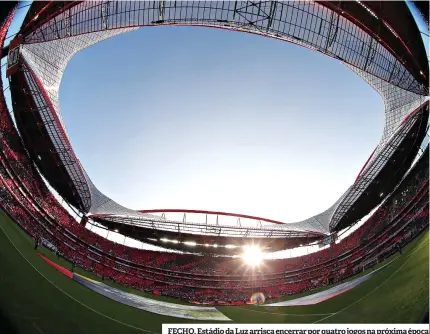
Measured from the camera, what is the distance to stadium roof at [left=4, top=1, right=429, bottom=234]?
19406 mm

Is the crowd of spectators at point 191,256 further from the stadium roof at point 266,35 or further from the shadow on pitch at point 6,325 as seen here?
the shadow on pitch at point 6,325

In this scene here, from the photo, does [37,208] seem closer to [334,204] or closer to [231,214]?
[231,214]

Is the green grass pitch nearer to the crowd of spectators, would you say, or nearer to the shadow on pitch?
the shadow on pitch

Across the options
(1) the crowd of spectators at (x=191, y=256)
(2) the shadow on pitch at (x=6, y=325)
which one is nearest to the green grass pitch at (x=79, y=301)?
(2) the shadow on pitch at (x=6, y=325)

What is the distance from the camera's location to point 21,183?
26.9 metres

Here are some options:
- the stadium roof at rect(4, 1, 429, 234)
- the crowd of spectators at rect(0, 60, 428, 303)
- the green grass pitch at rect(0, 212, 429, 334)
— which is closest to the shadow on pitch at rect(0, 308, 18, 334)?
the green grass pitch at rect(0, 212, 429, 334)

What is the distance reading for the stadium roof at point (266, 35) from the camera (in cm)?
1941

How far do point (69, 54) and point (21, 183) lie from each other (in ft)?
36.4

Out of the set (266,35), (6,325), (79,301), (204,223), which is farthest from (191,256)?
(6,325)

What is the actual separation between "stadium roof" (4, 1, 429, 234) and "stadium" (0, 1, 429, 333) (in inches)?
3.3

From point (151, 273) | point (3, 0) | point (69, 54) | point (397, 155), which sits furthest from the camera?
point (151, 273)

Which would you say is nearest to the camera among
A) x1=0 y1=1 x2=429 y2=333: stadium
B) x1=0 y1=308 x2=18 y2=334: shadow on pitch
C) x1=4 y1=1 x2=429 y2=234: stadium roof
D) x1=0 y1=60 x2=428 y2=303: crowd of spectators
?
x1=0 y1=308 x2=18 y2=334: shadow on pitch

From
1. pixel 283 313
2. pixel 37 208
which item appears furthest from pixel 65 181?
pixel 283 313

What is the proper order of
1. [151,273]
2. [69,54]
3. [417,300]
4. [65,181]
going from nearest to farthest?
[417,300]
[69,54]
[65,181]
[151,273]
